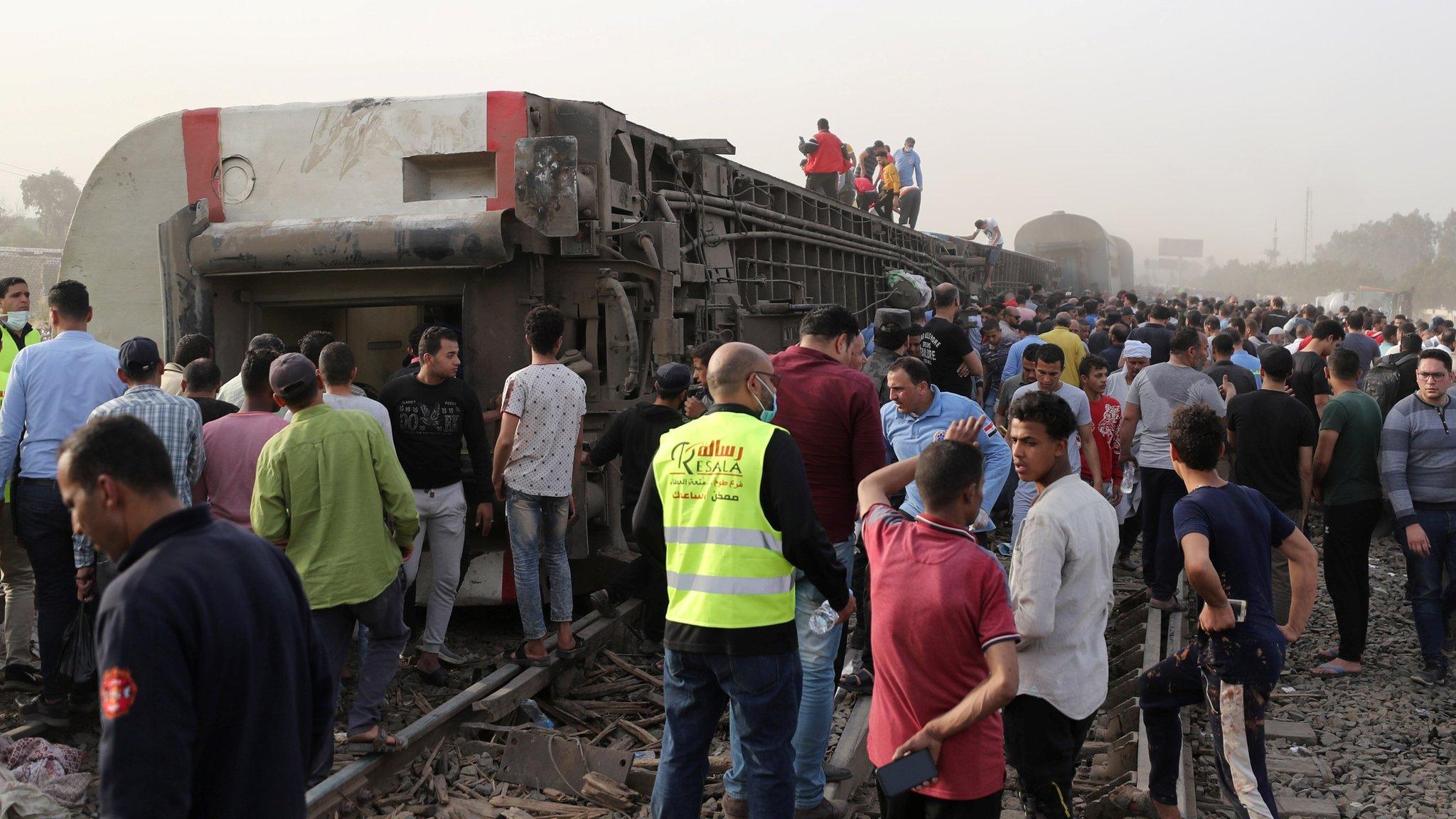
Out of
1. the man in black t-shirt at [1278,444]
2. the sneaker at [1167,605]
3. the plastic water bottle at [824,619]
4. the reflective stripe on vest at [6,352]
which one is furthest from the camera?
the sneaker at [1167,605]

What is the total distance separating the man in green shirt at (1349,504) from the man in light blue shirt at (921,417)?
107 inches

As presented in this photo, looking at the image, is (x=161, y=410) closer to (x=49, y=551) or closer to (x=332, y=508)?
(x=332, y=508)

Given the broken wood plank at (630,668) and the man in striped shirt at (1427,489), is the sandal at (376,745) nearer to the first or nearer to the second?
the broken wood plank at (630,668)

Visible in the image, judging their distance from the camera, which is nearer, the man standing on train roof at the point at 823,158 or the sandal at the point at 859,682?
the sandal at the point at 859,682

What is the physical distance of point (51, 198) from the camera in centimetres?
6150

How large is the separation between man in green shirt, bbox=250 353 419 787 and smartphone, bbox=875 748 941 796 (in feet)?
8.21

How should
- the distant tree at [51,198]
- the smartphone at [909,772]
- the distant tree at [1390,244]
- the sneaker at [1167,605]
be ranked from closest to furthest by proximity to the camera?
the smartphone at [909,772], the sneaker at [1167,605], the distant tree at [51,198], the distant tree at [1390,244]

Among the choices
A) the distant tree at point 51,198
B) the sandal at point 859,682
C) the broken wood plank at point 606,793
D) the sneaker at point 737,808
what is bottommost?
the broken wood plank at point 606,793

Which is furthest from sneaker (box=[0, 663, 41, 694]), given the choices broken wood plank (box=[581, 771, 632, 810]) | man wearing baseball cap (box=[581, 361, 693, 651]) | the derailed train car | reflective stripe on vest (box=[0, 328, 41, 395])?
the derailed train car

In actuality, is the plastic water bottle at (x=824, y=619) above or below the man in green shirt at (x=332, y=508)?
below

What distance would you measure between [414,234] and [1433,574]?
6.20m

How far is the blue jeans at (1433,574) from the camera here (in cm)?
639

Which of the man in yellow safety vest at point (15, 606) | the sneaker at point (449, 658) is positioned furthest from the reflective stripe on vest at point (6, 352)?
the sneaker at point (449, 658)

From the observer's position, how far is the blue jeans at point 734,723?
362cm
